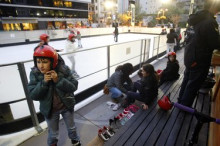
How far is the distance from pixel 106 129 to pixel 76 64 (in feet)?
6.21

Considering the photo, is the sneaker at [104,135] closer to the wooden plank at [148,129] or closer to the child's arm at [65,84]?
the wooden plank at [148,129]

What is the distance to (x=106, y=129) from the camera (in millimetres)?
2232

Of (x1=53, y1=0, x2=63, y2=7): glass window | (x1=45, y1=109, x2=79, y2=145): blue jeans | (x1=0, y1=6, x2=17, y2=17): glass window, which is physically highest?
(x1=53, y1=0, x2=63, y2=7): glass window

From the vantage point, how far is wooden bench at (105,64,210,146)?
5.80 feet

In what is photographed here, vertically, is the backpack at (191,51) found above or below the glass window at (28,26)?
below

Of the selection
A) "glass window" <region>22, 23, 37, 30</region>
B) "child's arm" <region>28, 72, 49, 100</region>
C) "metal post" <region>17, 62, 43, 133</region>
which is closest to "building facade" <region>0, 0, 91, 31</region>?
"glass window" <region>22, 23, 37, 30</region>

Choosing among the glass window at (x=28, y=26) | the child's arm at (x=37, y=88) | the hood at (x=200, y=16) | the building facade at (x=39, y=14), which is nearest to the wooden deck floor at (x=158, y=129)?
the child's arm at (x=37, y=88)

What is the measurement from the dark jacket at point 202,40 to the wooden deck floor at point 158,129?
84 cm

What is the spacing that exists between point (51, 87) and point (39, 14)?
35.8m

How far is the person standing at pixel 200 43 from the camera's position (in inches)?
72.1

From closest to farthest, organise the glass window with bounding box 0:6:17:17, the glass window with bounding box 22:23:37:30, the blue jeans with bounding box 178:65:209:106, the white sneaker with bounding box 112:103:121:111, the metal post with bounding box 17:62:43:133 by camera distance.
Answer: the blue jeans with bounding box 178:65:209:106, the metal post with bounding box 17:62:43:133, the white sneaker with bounding box 112:103:121:111, the glass window with bounding box 0:6:17:17, the glass window with bounding box 22:23:37:30

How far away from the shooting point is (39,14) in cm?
3127

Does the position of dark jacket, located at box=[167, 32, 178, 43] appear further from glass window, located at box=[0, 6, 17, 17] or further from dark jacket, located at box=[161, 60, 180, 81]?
glass window, located at box=[0, 6, 17, 17]

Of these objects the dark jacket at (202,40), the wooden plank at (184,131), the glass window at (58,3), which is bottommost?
the wooden plank at (184,131)
